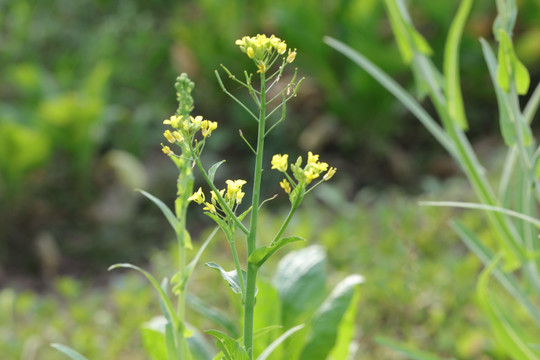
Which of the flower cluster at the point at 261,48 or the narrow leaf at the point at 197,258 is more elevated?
the flower cluster at the point at 261,48

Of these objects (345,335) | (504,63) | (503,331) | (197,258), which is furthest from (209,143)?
(197,258)

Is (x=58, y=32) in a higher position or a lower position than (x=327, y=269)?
higher

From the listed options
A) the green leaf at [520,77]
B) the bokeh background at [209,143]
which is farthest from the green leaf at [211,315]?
the bokeh background at [209,143]

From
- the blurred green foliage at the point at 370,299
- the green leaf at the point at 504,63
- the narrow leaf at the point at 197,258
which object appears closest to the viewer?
the narrow leaf at the point at 197,258

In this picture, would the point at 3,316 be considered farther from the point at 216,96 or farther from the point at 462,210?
the point at 216,96

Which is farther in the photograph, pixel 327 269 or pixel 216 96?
pixel 216 96

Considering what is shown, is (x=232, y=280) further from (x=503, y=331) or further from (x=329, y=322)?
(x=503, y=331)

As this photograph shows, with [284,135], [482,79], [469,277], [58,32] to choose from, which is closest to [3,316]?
[469,277]

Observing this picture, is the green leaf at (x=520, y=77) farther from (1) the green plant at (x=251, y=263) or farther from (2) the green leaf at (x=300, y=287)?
(2) the green leaf at (x=300, y=287)
